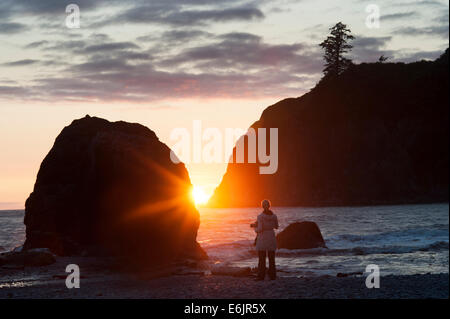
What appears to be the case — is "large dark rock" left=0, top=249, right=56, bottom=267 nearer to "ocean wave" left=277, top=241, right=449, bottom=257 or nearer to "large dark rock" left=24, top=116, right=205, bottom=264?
"large dark rock" left=24, top=116, right=205, bottom=264

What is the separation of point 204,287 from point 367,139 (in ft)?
394

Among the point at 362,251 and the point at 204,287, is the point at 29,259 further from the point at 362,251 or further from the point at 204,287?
the point at 362,251

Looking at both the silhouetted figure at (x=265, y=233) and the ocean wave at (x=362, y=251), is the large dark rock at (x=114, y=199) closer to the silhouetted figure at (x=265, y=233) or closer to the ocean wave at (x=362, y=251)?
the ocean wave at (x=362, y=251)

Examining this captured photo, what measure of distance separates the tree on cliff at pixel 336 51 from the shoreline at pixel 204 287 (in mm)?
81689

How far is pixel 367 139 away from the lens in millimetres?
131000

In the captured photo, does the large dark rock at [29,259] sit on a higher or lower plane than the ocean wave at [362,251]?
higher

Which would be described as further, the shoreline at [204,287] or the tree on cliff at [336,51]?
the tree on cliff at [336,51]

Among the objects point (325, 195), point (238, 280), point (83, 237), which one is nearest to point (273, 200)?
point (325, 195)

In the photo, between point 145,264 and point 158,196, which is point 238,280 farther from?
point 158,196

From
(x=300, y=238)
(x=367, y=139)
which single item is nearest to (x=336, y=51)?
(x=367, y=139)

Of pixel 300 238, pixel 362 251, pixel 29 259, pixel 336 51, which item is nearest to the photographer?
pixel 29 259

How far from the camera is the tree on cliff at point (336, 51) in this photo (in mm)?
101700

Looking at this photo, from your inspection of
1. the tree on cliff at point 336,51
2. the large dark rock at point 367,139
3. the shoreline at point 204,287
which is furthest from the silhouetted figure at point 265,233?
the large dark rock at point 367,139
